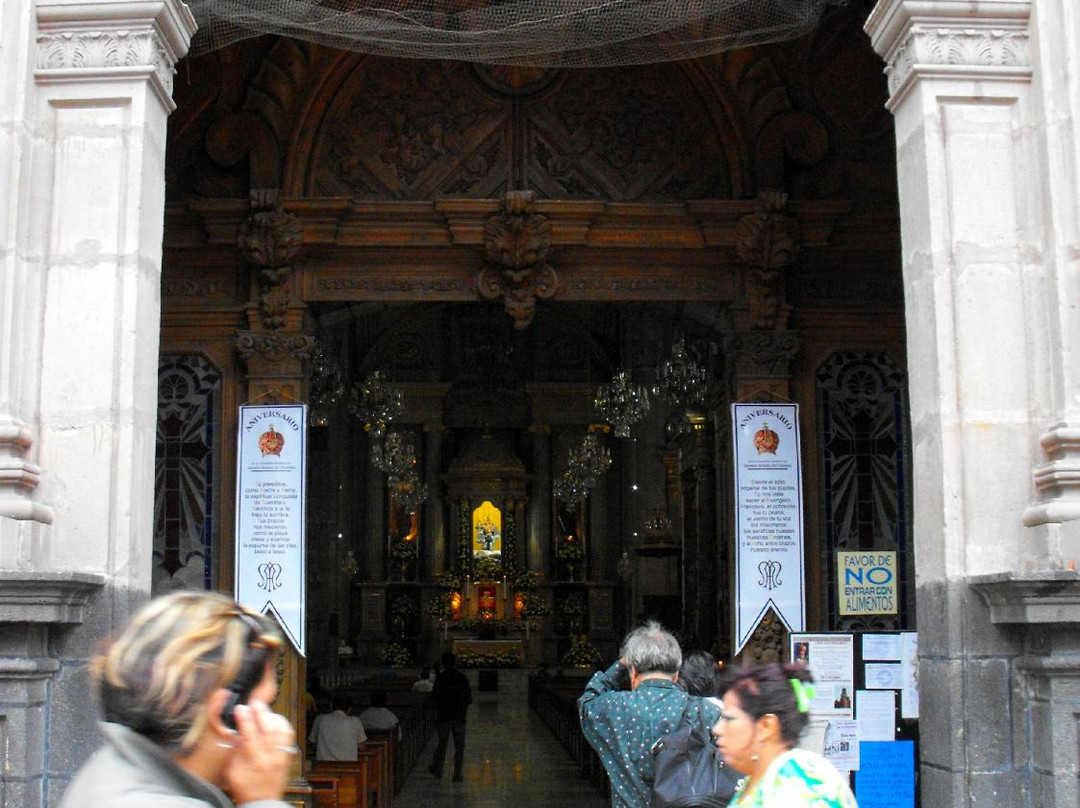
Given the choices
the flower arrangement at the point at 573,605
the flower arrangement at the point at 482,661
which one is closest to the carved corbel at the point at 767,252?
the flower arrangement at the point at 573,605

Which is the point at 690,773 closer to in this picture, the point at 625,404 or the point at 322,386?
the point at 322,386

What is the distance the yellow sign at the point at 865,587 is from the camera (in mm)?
9594

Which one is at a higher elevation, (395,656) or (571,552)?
(571,552)

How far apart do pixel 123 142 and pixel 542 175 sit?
16.5 feet

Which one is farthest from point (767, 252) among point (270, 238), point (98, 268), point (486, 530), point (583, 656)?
point (486, 530)

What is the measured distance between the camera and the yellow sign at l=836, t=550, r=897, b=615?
959 cm

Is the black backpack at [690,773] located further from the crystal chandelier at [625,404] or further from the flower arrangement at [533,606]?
the flower arrangement at [533,606]

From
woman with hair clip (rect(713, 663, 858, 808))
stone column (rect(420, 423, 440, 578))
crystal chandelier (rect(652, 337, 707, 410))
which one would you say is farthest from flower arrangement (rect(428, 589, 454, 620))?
woman with hair clip (rect(713, 663, 858, 808))

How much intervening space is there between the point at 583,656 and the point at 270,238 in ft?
59.2

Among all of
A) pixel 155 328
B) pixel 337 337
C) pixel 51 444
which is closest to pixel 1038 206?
pixel 155 328

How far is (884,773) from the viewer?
720cm

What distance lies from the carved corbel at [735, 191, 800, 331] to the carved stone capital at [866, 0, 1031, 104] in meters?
4.16

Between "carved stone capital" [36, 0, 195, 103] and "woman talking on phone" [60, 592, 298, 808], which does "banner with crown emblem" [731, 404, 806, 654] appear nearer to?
"carved stone capital" [36, 0, 195, 103]

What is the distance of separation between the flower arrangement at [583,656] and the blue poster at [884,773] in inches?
759
